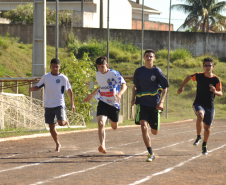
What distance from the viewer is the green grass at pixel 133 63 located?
3709 cm

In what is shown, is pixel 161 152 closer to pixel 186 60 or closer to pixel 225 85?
pixel 225 85

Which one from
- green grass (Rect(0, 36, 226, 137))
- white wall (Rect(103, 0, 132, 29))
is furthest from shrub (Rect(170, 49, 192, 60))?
white wall (Rect(103, 0, 132, 29))

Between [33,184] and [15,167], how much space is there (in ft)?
5.31

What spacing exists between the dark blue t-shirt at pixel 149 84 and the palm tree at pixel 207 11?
50.2m

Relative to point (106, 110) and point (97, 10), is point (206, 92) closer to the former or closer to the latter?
point (106, 110)

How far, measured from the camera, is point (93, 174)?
7102 mm

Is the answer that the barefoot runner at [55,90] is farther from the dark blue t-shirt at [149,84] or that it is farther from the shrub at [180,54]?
the shrub at [180,54]

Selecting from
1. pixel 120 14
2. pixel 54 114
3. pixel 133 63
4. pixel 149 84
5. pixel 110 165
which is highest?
pixel 120 14

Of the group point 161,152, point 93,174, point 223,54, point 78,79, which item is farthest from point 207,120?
point 223,54

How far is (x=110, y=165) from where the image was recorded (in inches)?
315

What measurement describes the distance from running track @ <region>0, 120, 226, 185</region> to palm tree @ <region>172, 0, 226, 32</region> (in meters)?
48.1

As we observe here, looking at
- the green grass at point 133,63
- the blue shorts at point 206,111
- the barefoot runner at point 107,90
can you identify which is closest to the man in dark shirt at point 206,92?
the blue shorts at point 206,111

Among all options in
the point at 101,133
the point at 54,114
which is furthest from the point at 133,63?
the point at 101,133

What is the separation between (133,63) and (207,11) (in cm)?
1715
